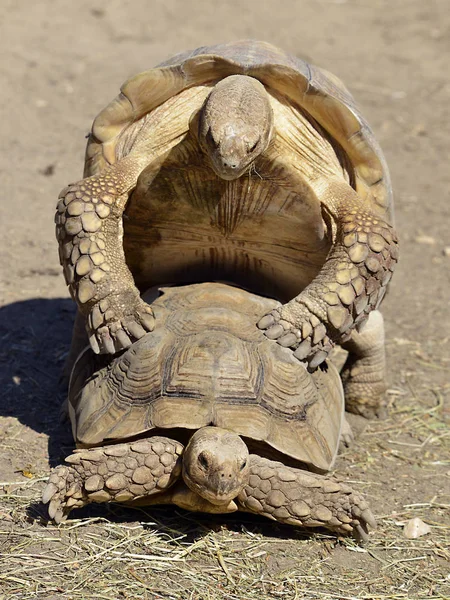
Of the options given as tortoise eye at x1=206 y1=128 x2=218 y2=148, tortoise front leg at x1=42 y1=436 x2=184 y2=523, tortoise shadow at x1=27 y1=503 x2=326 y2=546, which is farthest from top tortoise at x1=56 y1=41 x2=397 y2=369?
tortoise shadow at x1=27 y1=503 x2=326 y2=546

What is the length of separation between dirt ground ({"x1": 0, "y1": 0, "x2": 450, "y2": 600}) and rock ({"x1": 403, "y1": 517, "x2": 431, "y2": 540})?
28 mm

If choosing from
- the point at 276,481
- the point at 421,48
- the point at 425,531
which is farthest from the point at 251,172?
the point at 421,48

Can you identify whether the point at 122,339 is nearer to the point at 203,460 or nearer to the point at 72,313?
the point at 203,460

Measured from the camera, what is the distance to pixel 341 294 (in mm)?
3475

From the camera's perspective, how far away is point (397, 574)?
317cm

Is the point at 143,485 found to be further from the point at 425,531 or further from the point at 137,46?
the point at 137,46

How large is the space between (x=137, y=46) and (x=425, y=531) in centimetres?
807

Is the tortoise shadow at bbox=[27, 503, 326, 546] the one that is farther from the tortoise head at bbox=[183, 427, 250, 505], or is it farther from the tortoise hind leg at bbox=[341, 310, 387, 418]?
the tortoise hind leg at bbox=[341, 310, 387, 418]

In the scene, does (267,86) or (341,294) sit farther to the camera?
(267,86)

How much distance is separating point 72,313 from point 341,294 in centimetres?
229

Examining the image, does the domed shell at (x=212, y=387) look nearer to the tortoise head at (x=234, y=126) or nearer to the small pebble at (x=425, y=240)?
the tortoise head at (x=234, y=126)

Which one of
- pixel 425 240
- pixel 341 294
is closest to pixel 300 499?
pixel 341 294

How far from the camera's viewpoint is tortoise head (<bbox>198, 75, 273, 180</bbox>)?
3.30 meters

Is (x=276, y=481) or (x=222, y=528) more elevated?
(x=276, y=481)
